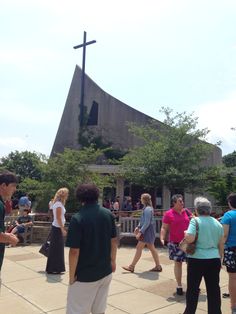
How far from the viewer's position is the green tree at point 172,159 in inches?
542

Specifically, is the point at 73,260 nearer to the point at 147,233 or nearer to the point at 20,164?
the point at 147,233

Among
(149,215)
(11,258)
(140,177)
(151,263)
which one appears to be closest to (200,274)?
(149,215)

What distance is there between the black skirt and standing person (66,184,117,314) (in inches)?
151

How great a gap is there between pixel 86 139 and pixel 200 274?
69.4 feet

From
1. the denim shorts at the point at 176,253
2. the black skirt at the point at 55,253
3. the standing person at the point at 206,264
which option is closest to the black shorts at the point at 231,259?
the standing person at the point at 206,264

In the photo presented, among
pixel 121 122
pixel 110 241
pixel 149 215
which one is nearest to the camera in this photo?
pixel 110 241

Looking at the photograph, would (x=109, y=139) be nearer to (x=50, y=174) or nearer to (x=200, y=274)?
(x=50, y=174)

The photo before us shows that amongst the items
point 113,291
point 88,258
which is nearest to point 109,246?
point 88,258

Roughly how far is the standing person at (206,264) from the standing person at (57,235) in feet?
10.8

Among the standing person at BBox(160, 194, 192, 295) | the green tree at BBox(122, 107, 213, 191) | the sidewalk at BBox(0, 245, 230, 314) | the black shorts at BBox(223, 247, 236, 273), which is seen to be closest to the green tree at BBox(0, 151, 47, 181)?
the green tree at BBox(122, 107, 213, 191)

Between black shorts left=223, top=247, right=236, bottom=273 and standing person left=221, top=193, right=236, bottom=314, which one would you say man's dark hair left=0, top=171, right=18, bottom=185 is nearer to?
standing person left=221, top=193, right=236, bottom=314

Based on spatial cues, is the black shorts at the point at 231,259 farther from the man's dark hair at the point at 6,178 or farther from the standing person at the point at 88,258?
the man's dark hair at the point at 6,178

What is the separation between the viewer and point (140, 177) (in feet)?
45.8

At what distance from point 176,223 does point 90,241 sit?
2.95 m
